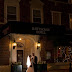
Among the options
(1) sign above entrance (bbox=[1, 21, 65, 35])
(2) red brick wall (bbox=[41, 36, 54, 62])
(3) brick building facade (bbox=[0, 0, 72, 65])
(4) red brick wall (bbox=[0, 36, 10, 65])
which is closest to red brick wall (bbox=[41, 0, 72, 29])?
(3) brick building facade (bbox=[0, 0, 72, 65])

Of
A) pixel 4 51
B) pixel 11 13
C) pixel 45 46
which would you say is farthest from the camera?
pixel 45 46

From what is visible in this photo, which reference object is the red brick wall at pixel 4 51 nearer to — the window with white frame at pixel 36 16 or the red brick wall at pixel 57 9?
the window with white frame at pixel 36 16

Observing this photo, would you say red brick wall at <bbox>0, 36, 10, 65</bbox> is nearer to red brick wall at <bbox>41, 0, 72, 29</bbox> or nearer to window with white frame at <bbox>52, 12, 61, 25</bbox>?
red brick wall at <bbox>41, 0, 72, 29</bbox>

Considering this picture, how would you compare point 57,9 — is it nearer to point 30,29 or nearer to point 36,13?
point 36,13

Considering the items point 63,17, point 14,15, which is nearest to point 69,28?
point 63,17

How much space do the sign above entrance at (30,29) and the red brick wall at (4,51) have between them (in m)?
2.33

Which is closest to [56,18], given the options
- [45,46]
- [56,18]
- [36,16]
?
[56,18]

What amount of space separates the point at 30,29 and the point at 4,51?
13.9 feet

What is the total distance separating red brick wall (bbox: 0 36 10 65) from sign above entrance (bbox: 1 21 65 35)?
2330mm

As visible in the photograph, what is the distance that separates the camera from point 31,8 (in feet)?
60.4

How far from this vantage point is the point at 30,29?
13539mm

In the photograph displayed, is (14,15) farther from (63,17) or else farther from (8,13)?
(63,17)

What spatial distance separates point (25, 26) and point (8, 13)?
15.6 feet

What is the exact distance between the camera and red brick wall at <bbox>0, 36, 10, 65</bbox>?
53.3ft
